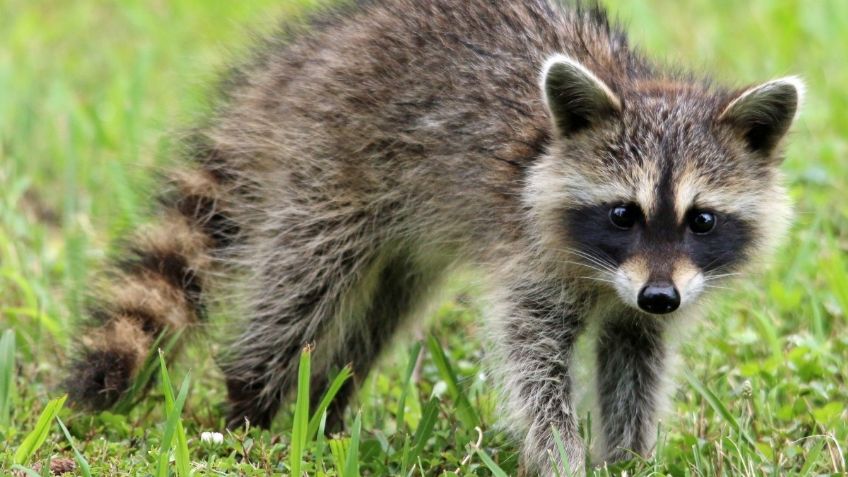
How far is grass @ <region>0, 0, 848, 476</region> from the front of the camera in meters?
5.18

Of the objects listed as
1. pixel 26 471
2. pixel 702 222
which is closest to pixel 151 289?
pixel 26 471

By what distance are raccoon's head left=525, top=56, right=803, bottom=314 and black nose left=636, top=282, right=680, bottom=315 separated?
0.05 m

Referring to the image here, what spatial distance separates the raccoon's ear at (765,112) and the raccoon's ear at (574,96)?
45 cm

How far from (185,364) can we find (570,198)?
195 cm

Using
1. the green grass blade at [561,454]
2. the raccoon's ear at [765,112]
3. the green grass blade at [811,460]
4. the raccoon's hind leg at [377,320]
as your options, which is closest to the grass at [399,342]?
the green grass blade at [811,460]

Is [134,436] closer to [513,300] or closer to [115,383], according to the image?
[115,383]

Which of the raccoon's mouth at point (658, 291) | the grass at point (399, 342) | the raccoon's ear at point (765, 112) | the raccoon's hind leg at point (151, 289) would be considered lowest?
the grass at point (399, 342)

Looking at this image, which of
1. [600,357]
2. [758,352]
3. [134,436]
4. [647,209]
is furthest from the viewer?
[758,352]

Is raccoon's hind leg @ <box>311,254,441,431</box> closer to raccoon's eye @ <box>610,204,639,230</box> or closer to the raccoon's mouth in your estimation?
raccoon's eye @ <box>610,204,639,230</box>

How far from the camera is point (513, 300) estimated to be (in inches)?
217

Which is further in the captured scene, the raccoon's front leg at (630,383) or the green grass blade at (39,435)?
the raccoon's front leg at (630,383)

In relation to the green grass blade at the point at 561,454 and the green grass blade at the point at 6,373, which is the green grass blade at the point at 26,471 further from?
the green grass blade at the point at 561,454

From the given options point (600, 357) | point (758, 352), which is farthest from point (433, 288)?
point (758, 352)

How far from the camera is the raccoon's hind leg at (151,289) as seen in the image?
5711mm
